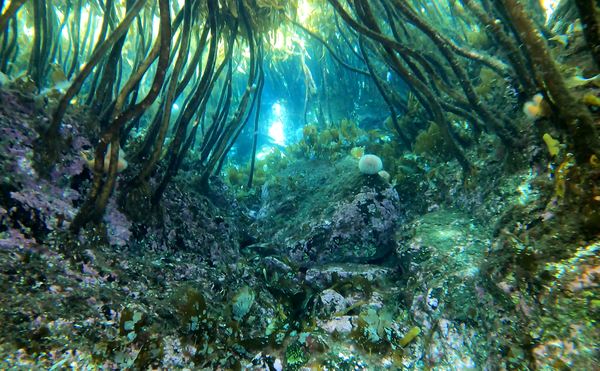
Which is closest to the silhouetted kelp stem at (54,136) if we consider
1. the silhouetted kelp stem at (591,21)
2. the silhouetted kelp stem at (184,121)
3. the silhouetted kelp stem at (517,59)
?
the silhouetted kelp stem at (184,121)

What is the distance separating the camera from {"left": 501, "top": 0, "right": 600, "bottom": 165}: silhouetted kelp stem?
43.9 inches

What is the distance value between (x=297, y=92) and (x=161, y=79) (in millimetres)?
9199

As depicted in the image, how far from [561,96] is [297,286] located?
2.48 metres

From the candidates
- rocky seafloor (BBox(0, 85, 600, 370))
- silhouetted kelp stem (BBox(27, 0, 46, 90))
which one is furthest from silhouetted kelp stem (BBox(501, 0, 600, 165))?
silhouetted kelp stem (BBox(27, 0, 46, 90))

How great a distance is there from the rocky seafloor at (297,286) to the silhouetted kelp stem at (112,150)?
0.55 ft

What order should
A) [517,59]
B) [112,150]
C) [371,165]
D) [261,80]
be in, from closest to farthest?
1. [517,59]
2. [112,150]
3. [371,165]
4. [261,80]

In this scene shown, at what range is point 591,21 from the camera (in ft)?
3.41

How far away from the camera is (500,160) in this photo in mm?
2354

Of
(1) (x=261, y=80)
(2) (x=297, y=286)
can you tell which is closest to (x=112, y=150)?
(2) (x=297, y=286)

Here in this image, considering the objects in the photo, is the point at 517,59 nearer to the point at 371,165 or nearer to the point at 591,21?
the point at 591,21

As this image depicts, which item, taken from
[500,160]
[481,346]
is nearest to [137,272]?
[481,346]

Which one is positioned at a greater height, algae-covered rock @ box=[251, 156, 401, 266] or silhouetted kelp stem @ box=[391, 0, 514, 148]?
silhouetted kelp stem @ box=[391, 0, 514, 148]

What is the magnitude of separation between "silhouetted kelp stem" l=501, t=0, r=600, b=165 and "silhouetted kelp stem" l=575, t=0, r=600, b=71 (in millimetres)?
147

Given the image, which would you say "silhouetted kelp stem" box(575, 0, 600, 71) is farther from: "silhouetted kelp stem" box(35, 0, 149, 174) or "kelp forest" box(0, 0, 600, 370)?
"silhouetted kelp stem" box(35, 0, 149, 174)
